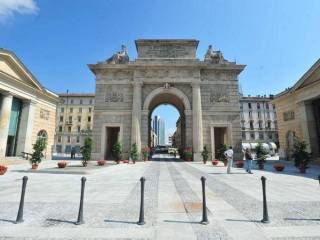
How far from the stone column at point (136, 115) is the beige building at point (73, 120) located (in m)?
41.3

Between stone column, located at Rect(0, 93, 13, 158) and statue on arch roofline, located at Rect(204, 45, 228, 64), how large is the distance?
87.4 feet

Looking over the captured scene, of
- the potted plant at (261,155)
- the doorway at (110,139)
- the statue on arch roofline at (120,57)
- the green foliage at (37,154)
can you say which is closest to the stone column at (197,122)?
the potted plant at (261,155)

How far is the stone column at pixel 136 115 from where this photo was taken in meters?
28.9

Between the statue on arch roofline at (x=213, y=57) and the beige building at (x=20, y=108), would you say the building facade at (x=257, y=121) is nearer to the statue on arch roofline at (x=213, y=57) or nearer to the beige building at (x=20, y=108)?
the statue on arch roofline at (x=213, y=57)

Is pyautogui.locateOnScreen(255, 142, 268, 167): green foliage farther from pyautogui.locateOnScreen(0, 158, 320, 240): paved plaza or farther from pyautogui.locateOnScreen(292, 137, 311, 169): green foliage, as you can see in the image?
pyautogui.locateOnScreen(0, 158, 320, 240): paved plaza

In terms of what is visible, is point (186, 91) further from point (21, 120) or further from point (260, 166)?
point (21, 120)

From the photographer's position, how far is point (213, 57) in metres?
32.3

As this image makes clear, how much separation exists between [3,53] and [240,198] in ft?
83.4

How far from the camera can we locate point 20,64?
23.1 m

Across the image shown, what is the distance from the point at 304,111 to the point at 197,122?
12724 millimetres

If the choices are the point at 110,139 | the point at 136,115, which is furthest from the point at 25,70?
the point at 110,139

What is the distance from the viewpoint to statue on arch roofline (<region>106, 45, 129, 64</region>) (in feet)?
106

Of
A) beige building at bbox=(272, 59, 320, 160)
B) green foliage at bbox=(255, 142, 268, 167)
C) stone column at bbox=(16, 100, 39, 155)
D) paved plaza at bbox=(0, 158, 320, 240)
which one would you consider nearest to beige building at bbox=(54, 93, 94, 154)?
stone column at bbox=(16, 100, 39, 155)

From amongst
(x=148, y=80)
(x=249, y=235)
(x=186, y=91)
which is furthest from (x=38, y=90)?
(x=249, y=235)
